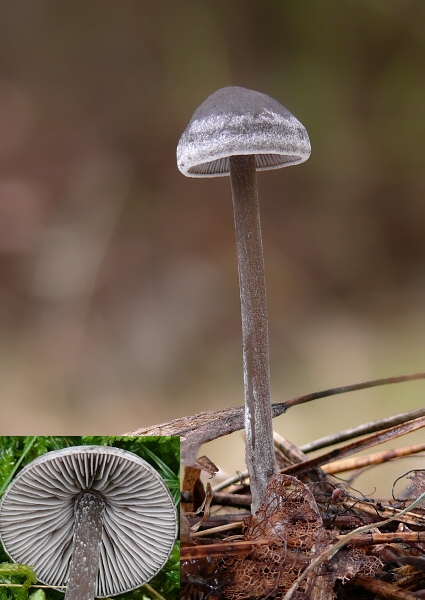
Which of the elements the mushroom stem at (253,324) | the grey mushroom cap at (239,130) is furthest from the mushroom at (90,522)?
the grey mushroom cap at (239,130)

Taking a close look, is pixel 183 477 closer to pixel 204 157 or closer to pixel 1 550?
pixel 1 550

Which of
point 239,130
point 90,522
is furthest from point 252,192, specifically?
point 90,522

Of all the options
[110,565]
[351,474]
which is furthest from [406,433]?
[110,565]

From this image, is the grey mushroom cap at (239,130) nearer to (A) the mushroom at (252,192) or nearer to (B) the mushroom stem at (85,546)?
(A) the mushroom at (252,192)

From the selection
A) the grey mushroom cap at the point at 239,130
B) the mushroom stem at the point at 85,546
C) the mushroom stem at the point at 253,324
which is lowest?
the mushroom stem at the point at 85,546

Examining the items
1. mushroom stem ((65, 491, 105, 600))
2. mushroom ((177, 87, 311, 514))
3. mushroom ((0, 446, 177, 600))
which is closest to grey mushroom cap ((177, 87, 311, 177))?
mushroom ((177, 87, 311, 514))

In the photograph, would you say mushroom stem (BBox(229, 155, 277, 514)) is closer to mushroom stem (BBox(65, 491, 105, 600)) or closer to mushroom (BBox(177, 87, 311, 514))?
mushroom (BBox(177, 87, 311, 514))
